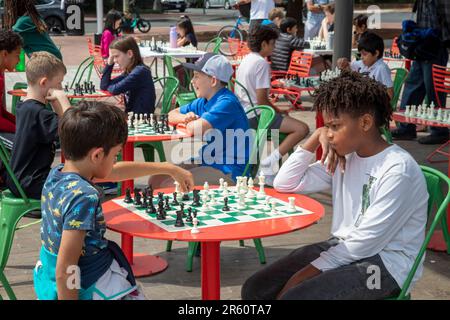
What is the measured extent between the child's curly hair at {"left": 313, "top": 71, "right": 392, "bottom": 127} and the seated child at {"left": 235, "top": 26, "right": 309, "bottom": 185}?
3134mm

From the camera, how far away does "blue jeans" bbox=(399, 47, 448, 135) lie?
8.58m

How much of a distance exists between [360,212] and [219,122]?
1.95m

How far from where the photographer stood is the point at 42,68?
180 inches

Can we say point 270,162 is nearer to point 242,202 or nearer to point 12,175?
point 12,175

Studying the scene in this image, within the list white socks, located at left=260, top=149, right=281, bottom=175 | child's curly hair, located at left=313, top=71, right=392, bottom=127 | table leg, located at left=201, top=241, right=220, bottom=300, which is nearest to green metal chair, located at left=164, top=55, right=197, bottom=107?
white socks, located at left=260, top=149, right=281, bottom=175

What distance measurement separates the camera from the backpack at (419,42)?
8.36 m

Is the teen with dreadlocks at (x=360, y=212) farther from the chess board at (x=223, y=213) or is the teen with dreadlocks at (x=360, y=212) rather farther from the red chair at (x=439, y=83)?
the red chair at (x=439, y=83)

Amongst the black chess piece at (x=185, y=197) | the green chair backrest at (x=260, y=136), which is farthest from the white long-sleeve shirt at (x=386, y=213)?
the green chair backrest at (x=260, y=136)

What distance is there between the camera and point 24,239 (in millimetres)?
5461

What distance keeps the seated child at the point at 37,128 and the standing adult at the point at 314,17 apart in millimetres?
11423

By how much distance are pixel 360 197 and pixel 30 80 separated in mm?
2296

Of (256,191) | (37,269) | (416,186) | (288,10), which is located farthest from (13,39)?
(288,10)

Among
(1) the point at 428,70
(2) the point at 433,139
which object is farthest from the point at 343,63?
(2) the point at 433,139

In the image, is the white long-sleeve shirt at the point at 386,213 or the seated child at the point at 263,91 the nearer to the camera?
the white long-sleeve shirt at the point at 386,213
